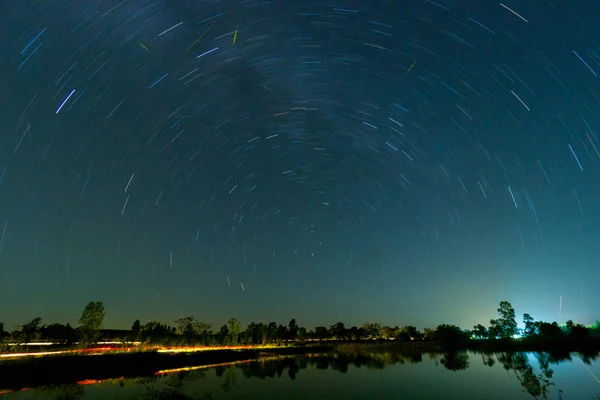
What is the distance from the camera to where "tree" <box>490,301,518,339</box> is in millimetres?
119312

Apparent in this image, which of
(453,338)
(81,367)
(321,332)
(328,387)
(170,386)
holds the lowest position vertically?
(328,387)

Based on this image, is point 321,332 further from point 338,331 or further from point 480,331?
point 480,331

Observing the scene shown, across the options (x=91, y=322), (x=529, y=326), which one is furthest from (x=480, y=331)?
(x=91, y=322)

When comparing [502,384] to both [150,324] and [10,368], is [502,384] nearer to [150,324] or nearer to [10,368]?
[10,368]

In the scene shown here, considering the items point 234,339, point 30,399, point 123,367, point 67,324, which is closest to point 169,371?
point 123,367

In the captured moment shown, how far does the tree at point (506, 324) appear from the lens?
391 ft

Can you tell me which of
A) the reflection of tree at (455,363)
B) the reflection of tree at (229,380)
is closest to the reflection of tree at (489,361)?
the reflection of tree at (455,363)

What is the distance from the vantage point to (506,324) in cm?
12031

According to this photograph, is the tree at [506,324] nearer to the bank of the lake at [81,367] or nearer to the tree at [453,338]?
the tree at [453,338]

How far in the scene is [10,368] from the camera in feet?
83.3

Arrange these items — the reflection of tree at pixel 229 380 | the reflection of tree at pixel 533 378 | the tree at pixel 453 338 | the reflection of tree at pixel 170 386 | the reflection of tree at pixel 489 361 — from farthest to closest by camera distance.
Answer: the tree at pixel 453 338
the reflection of tree at pixel 489 361
the reflection of tree at pixel 229 380
the reflection of tree at pixel 170 386
the reflection of tree at pixel 533 378

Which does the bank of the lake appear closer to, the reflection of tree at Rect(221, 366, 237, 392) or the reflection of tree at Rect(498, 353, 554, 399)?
the reflection of tree at Rect(221, 366, 237, 392)

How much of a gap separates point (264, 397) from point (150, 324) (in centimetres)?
11084

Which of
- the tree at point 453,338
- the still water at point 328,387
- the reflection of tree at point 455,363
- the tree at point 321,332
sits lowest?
the still water at point 328,387
